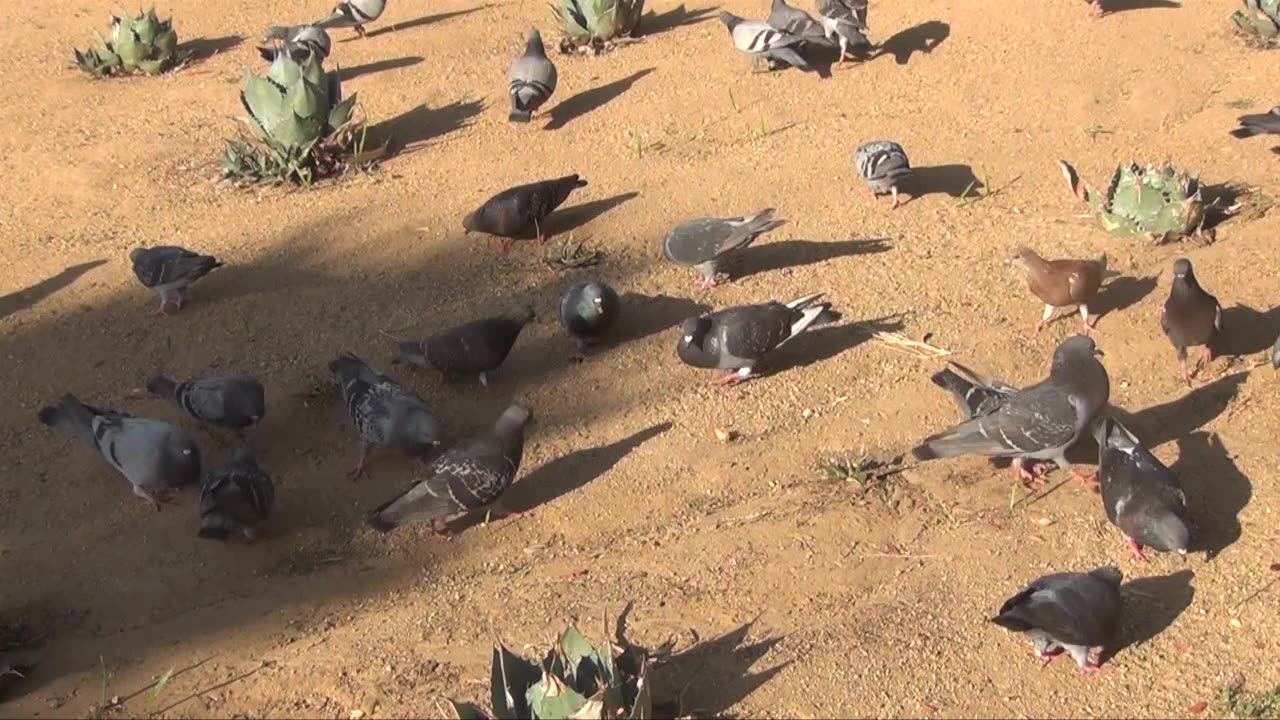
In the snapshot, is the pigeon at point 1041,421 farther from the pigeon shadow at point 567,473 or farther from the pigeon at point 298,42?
the pigeon at point 298,42

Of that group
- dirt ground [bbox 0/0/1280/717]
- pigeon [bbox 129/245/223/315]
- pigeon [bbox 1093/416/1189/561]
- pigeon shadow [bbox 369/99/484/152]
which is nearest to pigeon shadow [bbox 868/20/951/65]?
dirt ground [bbox 0/0/1280/717]

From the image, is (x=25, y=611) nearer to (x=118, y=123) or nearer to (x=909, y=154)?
(x=118, y=123)

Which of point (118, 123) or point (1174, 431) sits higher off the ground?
point (118, 123)

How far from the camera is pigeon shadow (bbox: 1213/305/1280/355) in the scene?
6180mm

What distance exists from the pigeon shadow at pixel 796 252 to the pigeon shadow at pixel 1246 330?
1.87 m

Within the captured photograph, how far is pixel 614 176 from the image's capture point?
8148 millimetres

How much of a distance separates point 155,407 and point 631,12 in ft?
17.0

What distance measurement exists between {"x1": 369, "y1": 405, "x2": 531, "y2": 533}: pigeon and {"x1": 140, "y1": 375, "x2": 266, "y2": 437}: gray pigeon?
3.15 feet

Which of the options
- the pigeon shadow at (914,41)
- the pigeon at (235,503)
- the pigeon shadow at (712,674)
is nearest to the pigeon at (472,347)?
the pigeon at (235,503)

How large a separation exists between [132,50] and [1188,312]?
8.06m

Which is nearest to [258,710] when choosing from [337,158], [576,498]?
[576,498]

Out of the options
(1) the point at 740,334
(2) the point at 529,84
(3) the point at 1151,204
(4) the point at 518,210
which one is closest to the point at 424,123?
(2) the point at 529,84

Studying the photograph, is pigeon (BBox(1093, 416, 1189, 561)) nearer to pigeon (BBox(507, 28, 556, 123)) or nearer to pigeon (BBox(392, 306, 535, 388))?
pigeon (BBox(392, 306, 535, 388))

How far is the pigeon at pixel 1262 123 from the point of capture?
7.29 metres
